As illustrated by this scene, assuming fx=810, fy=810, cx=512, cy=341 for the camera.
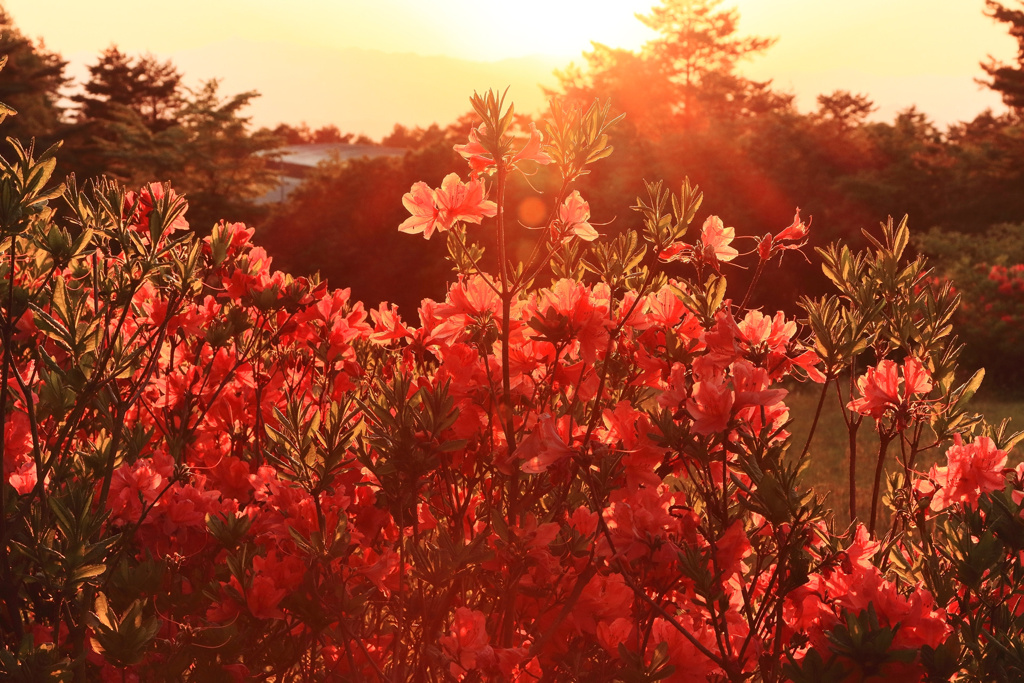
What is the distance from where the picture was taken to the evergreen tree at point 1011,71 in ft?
75.9

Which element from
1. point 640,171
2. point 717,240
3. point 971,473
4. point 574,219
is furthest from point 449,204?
point 640,171

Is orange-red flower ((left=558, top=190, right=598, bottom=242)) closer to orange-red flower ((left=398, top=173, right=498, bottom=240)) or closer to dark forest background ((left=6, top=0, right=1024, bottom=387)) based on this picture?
orange-red flower ((left=398, top=173, right=498, bottom=240))

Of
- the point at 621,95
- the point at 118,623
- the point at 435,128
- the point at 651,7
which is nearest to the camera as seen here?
the point at 118,623

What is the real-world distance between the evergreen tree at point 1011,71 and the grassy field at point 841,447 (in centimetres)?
1719

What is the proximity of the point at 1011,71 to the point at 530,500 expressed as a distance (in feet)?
89.0

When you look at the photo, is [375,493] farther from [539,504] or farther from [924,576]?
[924,576]

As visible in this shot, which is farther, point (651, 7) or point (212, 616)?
point (651, 7)

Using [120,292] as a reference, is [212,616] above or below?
below

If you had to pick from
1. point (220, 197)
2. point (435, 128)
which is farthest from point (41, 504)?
point (220, 197)

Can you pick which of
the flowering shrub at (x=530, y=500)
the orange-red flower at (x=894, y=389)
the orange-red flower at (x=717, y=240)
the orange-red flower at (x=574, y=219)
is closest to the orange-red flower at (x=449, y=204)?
the flowering shrub at (x=530, y=500)

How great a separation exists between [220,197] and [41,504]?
22.7 metres

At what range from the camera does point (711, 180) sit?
52.4 ft

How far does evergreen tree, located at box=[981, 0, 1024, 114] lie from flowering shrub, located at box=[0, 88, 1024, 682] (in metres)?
26.4

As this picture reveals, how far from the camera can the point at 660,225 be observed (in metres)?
1.60
